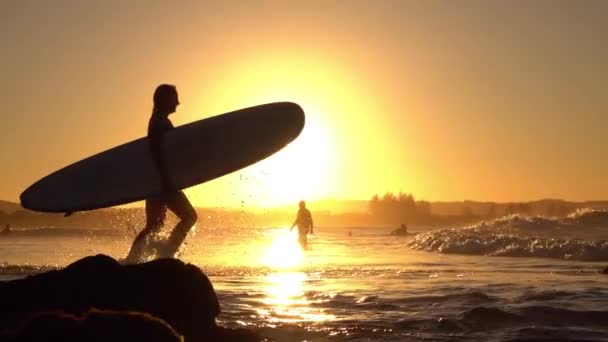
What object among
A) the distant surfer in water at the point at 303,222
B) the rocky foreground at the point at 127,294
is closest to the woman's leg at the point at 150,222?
the rocky foreground at the point at 127,294

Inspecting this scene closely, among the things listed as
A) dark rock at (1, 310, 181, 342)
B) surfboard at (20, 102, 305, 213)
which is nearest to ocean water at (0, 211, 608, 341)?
surfboard at (20, 102, 305, 213)

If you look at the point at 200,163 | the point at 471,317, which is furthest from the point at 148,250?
the point at 471,317

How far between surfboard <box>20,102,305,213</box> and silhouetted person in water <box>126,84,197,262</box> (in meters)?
0.10

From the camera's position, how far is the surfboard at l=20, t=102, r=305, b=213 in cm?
861

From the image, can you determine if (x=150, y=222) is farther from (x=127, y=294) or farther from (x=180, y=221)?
(x=127, y=294)

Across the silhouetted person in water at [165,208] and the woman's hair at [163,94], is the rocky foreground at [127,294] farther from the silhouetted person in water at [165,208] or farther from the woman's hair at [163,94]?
the woman's hair at [163,94]

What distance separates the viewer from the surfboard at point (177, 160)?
8609 millimetres

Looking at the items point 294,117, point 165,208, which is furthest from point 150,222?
point 294,117

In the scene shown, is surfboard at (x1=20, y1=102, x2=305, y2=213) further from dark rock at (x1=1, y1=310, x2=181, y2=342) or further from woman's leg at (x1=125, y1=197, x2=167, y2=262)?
dark rock at (x1=1, y1=310, x2=181, y2=342)

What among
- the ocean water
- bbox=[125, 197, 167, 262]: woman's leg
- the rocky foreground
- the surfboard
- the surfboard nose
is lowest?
the ocean water

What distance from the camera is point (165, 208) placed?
8328mm

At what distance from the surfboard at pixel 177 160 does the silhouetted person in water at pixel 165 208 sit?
0.10 meters

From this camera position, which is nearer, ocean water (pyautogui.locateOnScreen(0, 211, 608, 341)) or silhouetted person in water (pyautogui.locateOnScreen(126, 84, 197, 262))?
ocean water (pyautogui.locateOnScreen(0, 211, 608, 341))

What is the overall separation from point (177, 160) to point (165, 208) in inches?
24.6
